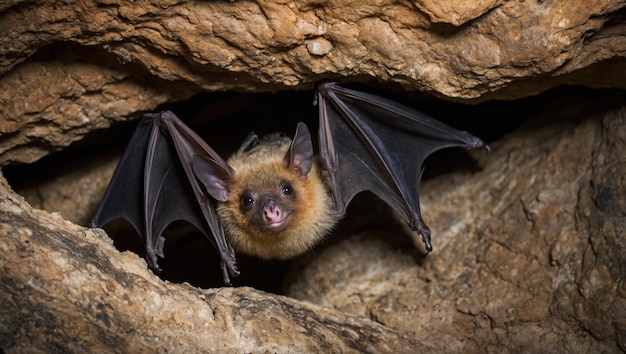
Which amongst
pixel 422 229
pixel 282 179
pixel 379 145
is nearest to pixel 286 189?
pixel 282 179

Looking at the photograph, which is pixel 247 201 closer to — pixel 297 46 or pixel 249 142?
pixel 249 142

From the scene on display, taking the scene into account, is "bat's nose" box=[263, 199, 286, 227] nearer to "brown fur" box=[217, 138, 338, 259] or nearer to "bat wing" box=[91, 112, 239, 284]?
"brown fur" box=[217, 138, 338, 259]


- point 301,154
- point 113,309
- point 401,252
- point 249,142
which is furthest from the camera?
point 249,142

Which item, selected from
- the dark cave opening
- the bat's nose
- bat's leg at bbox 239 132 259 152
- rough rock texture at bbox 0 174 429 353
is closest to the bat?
the bat's nose

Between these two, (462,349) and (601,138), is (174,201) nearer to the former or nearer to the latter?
(462,349)

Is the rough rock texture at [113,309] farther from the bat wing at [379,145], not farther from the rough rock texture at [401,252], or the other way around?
the bat wing at [379,145]

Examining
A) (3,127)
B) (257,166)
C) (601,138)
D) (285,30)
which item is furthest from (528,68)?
(3,127)


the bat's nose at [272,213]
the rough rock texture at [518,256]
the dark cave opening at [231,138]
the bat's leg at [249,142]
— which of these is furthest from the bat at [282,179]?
the dark cave opening at [231,138]
